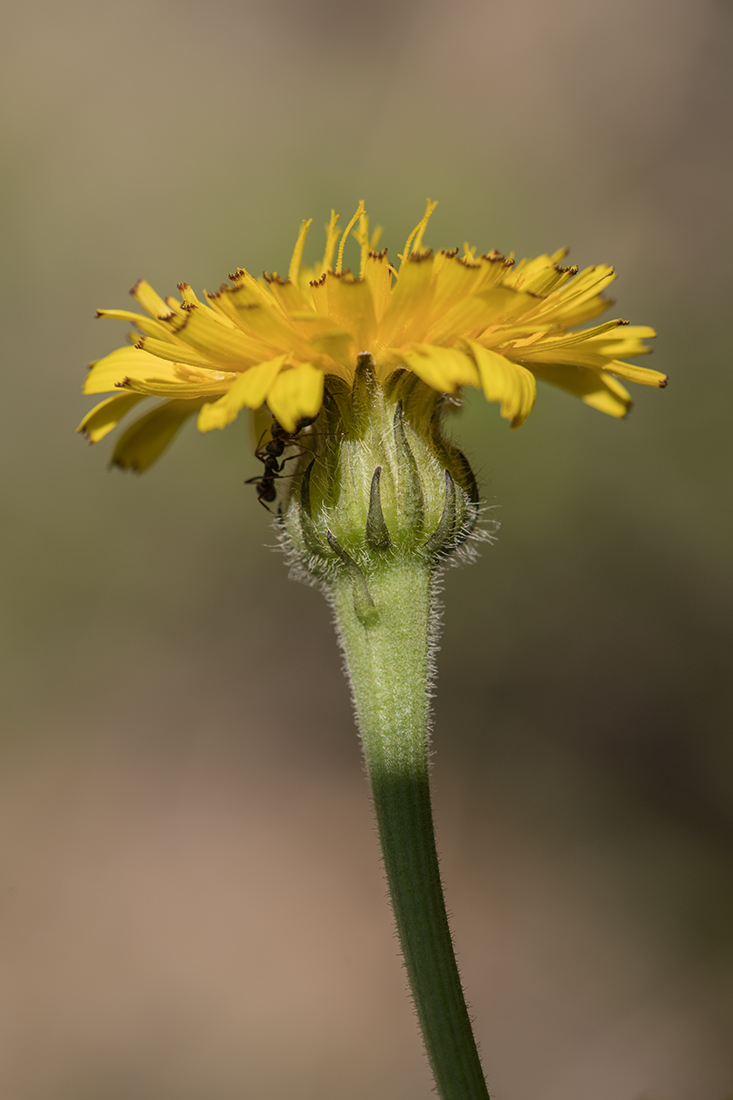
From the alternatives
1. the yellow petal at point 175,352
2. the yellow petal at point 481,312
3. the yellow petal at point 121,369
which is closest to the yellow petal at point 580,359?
the yellow petal at point 481,312

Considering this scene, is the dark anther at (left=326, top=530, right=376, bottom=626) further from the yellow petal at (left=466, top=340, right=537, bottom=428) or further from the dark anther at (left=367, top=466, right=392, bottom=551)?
the yellow petal at (left=466, top=340, right=537, bottom=428)

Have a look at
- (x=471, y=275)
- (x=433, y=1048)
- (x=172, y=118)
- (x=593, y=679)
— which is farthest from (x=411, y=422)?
(x=172, y=118)

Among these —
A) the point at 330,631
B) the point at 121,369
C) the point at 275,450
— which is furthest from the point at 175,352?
the point at 330,631

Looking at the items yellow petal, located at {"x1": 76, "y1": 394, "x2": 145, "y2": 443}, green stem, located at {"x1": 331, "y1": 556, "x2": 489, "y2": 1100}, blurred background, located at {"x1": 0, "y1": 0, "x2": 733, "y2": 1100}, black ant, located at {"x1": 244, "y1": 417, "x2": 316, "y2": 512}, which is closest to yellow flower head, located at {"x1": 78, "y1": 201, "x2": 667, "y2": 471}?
yellow petal, located at {"x1": 76, "y1": 394, "x2": 145, "y2": 443}

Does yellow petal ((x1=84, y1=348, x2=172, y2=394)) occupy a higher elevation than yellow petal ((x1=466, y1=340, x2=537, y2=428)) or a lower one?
higher

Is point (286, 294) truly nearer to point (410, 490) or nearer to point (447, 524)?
point (410, 490)
